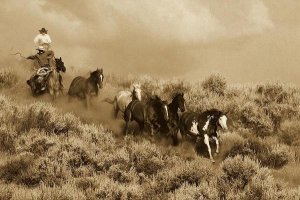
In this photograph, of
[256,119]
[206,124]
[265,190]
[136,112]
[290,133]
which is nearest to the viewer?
[265,190]

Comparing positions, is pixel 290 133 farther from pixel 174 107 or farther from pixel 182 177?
pixel 182 177

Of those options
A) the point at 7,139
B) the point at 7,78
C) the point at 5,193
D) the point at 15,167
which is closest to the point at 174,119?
the point at 7,139

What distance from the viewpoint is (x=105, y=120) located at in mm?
18828

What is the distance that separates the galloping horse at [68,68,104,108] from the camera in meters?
19.4

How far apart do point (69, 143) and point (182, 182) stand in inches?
153

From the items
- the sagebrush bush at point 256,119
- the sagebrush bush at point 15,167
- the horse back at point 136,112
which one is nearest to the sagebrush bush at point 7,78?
the horse back at point 136,112

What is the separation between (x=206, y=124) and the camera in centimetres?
1395

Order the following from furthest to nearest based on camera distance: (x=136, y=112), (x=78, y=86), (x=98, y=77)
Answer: (x=78, y=86) → (x=98, y=77) → (x=136, y=112)

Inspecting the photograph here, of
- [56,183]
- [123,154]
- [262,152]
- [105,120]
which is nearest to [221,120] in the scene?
[262,152]

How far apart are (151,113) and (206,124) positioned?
2.19 metres

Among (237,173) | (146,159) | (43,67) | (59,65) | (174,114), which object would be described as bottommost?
(237,173)

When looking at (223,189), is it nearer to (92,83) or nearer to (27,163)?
(27,163)

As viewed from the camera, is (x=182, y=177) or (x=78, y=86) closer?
(x=182, y=177)

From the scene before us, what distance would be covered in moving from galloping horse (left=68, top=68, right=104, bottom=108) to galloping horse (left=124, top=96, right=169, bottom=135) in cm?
358
